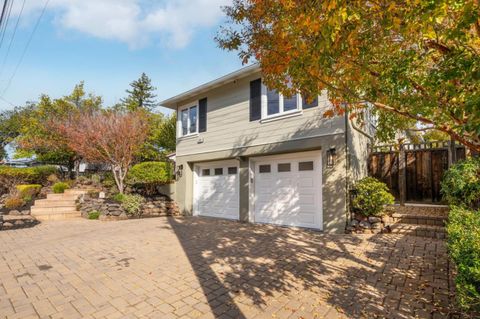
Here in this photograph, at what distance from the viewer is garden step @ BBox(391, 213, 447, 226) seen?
6.53 m

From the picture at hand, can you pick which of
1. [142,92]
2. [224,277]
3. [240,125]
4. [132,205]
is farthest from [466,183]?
[142,92]

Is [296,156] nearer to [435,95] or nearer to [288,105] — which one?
[288,105]

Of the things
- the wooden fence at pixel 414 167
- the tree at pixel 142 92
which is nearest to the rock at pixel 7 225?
the wooden fence at pixel 414 167

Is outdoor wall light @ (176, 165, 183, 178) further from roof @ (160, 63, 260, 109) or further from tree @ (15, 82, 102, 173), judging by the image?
tree @ (15, 82, 102, 173)

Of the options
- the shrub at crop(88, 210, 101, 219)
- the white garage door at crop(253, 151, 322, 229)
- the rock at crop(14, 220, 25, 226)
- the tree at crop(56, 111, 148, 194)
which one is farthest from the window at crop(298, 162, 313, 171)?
the rock at crop(14, 220, 25, 226)

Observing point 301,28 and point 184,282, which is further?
point 184,282

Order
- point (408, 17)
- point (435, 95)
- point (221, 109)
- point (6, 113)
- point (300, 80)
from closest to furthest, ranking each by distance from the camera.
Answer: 1. point (408, 17)
2. point (435, 95)
3. point (300, 80)
4. point (221, 109)
5. point (6, 113)

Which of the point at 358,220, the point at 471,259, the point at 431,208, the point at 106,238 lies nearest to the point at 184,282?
the point at 471,259

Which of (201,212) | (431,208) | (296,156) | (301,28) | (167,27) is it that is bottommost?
(201,212)

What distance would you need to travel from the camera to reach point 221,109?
1049 centimetres

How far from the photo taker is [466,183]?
18.2 ft

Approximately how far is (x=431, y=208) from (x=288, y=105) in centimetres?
533

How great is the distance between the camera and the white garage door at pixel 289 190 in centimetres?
798

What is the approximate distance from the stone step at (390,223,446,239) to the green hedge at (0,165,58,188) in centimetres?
1684
